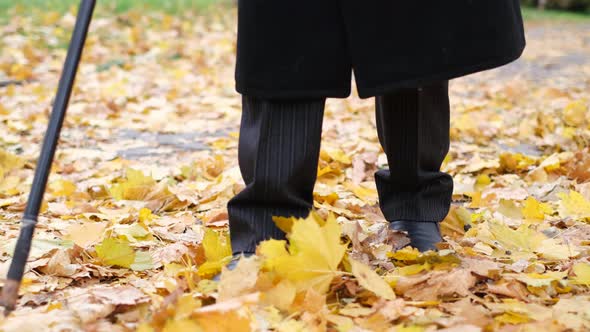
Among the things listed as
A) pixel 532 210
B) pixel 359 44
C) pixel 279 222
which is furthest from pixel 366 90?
pixel 532 210

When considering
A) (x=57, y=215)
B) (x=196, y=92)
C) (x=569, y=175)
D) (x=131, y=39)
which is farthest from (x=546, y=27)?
(x=57, y=215)

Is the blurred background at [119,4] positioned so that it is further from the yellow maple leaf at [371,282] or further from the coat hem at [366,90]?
the yellow maple leaf at [371,282]

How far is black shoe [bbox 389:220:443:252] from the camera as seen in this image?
2029 mm

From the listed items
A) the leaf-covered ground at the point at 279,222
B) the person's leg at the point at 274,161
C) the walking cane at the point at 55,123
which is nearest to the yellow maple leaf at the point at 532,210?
the leaf-covered ground at the point at 279,222

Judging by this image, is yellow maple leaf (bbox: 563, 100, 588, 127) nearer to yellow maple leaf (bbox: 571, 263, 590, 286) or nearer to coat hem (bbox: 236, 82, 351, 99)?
yellow maple leaf (bbox: 571, 263, 590, 286)

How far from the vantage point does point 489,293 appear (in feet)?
5.42

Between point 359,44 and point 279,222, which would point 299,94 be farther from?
point 279,222

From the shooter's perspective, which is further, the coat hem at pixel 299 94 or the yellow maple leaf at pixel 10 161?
the yellow maple leaf at pixel 10 161

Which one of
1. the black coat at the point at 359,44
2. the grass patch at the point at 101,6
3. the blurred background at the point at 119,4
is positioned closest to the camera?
the black coat at the point at 359,44

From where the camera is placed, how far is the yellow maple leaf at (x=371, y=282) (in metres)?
1.53

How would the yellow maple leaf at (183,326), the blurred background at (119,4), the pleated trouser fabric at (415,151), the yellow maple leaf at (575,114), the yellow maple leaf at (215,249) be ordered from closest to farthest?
the yellow maple leaf at (183,326) < the yellow maple leaf at (215,249) < the pleated trouser fabric at (415,151) < the yellow maple leaf at (575,114) < the blurred background at (119,4)

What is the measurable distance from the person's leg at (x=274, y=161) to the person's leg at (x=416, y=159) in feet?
0.98

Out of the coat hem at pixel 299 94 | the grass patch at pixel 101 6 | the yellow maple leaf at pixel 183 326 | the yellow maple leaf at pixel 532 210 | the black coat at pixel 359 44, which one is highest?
the grass patch at pixel 101 6

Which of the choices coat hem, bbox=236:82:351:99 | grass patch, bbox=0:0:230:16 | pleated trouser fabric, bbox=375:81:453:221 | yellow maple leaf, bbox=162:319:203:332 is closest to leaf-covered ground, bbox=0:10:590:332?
yellow maple leaf, bbox=162:319:203:332
